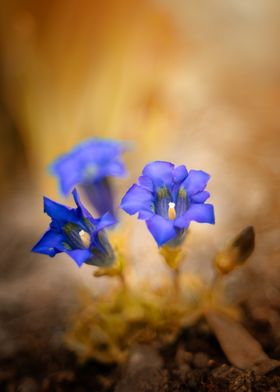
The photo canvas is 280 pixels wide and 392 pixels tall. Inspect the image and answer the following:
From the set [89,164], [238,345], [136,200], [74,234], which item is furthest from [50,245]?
[238,345]

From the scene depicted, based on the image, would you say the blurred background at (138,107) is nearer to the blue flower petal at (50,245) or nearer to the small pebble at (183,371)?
the small pebble at (183,371)

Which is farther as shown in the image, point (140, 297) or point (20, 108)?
point (20, 108)

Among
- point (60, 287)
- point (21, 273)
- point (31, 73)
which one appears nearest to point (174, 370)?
point (60, 287)

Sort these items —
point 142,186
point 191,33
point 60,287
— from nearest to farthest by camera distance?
point 142,186
point 60,287
point 191,33

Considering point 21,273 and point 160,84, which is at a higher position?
point 160,84

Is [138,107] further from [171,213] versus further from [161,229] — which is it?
[161,229]

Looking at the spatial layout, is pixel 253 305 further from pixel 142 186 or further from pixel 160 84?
pixel 160 84
